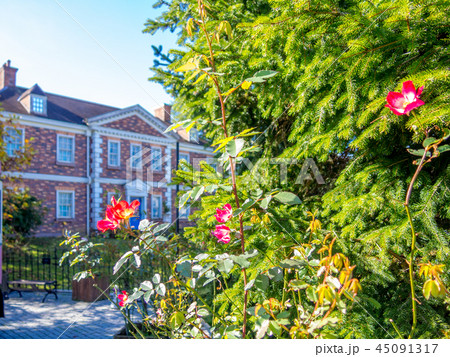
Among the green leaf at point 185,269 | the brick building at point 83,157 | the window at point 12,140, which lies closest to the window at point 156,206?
the brick building at point 83,157

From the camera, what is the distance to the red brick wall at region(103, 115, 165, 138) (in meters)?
9.88

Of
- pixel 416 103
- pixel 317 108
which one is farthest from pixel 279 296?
pixel 416 103

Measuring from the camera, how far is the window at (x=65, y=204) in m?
11.7

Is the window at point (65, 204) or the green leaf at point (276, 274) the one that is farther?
the window at point (65, 204)

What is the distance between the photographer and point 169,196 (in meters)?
Answer: 12.9

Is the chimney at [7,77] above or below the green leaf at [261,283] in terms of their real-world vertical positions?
above

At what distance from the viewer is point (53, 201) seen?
38.0 feet

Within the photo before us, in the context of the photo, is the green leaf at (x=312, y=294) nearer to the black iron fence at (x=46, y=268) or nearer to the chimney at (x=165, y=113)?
the black iron fence at (x=46, y=268)

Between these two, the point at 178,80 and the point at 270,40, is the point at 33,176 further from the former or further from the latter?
the point at 270,40

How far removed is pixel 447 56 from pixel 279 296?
55.8 inches

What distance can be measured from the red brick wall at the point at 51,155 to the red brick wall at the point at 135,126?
49.6 inches

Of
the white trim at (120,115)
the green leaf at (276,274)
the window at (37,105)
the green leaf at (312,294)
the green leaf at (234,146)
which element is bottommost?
the green leaf at (312,294)

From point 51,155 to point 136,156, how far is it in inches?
113
